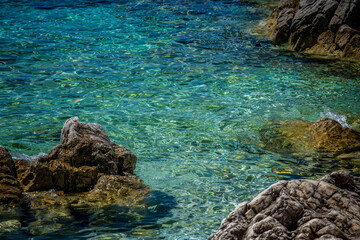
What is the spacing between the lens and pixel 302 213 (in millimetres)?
2510

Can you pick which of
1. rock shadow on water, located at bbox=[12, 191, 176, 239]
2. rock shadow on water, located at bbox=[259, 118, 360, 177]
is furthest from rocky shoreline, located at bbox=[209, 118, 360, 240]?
rock shadow on water, located at bbox=[259, 118, 360, 177]

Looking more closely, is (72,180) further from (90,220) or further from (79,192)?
(90,220)

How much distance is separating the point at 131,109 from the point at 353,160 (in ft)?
13.8

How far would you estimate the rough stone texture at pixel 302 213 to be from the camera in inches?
94.9

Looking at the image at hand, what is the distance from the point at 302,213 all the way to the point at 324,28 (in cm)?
1086

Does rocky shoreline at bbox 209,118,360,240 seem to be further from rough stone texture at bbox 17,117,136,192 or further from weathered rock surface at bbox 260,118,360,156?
weathered rock surface at bbox 260,118,360,156

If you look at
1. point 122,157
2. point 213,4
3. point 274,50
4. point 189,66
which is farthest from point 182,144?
point 213,4

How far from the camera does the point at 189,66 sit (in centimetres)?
1091

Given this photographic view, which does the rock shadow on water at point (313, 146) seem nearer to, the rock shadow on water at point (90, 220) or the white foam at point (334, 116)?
the white foam at point (334, 116)

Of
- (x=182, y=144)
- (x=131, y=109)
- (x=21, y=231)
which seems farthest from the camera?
(x=131, y=109)

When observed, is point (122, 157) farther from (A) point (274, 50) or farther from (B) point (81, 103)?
(A) point (274, 50)

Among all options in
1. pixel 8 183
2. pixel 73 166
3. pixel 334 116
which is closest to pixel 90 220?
pixel 73 166

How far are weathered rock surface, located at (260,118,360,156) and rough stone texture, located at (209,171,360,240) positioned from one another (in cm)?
361

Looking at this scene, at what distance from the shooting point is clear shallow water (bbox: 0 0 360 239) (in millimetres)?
4755
